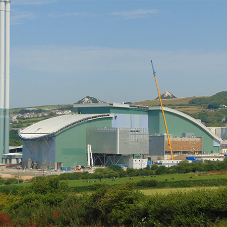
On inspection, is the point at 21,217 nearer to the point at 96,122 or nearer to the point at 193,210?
the point at 193,210

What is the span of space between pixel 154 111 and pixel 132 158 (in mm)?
21924

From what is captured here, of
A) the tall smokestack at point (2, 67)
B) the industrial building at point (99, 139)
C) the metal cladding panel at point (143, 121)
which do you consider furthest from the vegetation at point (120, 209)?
the metal cladding panel at point (143, 121)

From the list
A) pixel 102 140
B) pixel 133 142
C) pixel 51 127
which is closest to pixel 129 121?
pixel 133 142

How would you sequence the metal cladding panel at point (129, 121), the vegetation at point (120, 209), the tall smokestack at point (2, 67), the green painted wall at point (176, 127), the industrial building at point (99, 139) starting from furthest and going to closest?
the green painted wall at point (176, 127), the tall smokestack at point (2, 67), the metal cladding panel at point (129, 121), the industrial building at point (99, 139), the vegetation at point (120, 209)

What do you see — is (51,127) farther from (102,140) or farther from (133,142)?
(133,142)

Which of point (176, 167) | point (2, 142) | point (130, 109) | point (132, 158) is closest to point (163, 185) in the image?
point (176, 167)

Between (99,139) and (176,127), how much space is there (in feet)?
92.7

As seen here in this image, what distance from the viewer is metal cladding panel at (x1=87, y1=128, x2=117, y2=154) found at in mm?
103562

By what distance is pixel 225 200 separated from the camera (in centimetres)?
3616

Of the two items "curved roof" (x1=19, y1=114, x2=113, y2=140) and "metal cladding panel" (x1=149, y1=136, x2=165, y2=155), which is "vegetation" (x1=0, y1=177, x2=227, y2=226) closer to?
"curved roof" (x1=19, y1=114, x2=113, y2=140)

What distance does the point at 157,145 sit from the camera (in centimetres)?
11544

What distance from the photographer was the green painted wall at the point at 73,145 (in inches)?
3974

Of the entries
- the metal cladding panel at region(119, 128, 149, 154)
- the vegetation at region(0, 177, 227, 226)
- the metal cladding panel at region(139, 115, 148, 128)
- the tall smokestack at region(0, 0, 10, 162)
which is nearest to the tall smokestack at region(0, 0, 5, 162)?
the tall smokestack at region(0, 0, 10, 162)

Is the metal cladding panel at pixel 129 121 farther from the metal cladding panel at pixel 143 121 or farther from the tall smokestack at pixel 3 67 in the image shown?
the tall smokestack at pixel 3 67
